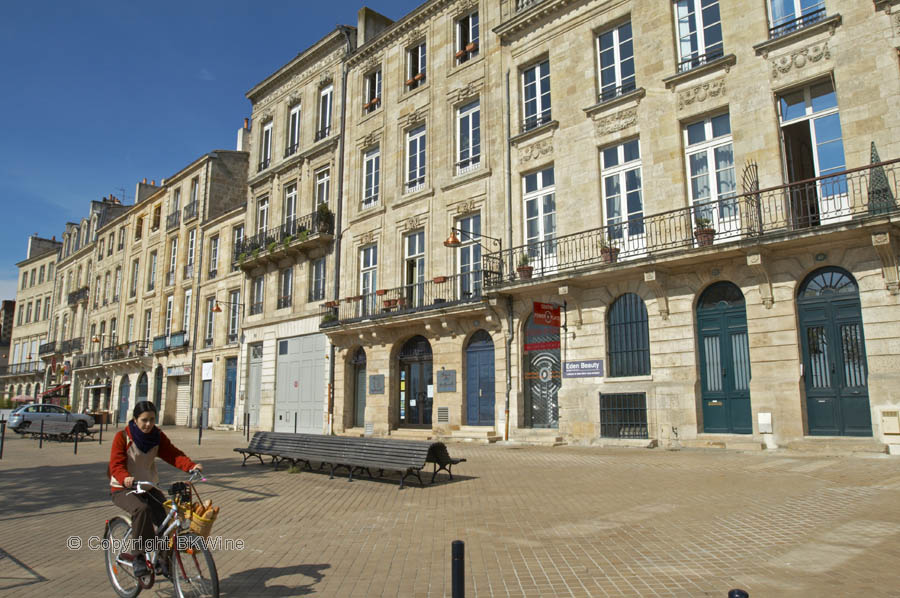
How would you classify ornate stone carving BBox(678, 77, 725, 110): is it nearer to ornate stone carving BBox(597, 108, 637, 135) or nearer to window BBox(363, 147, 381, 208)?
ornate stone carving BBox(597, 108, 637, 135)

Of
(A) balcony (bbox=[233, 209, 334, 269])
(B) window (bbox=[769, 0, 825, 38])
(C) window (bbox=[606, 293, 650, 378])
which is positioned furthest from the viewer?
(A) balcony (bbox=[233, 209, 334, 269])

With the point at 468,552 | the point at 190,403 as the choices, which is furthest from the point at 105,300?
the point at 468,552

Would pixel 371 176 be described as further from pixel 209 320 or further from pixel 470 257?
pixel 209 320

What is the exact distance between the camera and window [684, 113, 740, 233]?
1346 cm

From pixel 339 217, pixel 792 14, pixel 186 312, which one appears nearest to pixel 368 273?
pixel 339 217

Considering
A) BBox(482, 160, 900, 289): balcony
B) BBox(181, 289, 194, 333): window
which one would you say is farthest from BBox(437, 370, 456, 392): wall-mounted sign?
BBox(181, 289, 194, 333): window

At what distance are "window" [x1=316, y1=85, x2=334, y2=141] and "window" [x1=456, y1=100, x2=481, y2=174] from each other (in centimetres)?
754

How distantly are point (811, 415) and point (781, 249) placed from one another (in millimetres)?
3248

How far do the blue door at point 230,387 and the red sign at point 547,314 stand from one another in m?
18.5

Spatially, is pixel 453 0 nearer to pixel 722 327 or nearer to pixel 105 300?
pixel 722 327

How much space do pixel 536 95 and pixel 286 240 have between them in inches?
471

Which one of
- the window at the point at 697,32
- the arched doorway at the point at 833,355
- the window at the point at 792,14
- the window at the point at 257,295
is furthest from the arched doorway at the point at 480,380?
the window at the point at 257,295

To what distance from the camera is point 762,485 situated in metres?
8.61

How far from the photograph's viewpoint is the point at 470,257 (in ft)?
61.9
